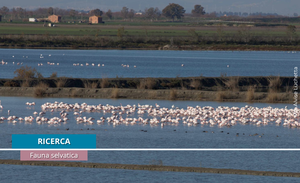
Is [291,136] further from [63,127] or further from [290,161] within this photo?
[63,127]

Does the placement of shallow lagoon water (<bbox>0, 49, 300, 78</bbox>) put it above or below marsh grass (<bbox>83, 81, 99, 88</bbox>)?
below

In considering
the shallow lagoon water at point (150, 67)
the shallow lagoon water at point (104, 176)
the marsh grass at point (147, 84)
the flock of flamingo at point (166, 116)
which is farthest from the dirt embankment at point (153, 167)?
the shallow lagoon water at point (150, 67)

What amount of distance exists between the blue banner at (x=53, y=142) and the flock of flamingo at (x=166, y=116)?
2.69 m

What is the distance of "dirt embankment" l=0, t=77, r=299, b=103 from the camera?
29.6 meters

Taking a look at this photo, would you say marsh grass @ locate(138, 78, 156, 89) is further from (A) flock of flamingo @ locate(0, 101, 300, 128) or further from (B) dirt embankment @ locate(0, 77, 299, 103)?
(A) flock of flamingo @ locate(0, 101, 300, 128)

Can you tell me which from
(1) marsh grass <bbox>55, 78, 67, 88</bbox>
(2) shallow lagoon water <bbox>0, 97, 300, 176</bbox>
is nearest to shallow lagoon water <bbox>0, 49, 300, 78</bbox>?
(1) marsh grass <bbox>55, 78, 67, 88</bbox>

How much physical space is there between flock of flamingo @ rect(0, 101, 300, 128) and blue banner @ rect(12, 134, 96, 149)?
269 cm

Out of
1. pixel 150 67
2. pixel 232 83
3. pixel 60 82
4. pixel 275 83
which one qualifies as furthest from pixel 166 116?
pixel 150 67

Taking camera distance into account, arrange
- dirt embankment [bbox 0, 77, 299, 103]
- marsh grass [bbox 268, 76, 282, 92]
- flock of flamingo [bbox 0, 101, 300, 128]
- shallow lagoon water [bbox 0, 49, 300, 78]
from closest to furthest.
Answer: flock of flamingo [bbox 0, 101, 300, 128] → dirt embankment [bbox 0, 77, 299, 103] → marsh grass [bbox 268, 76, 282, 92] → shallow lagoon water [bbox 0, 49, 300, 78]

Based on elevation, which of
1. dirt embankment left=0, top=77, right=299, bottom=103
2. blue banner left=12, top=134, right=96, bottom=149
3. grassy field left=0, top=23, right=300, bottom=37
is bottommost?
dirt embankment left=0, top=77, right=299, bottom=103

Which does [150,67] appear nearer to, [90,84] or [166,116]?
[90,84]

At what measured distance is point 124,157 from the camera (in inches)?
601

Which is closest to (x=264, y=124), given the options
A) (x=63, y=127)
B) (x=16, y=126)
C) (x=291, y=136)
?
(x=291, y=136)

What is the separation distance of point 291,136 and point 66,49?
80000mm
